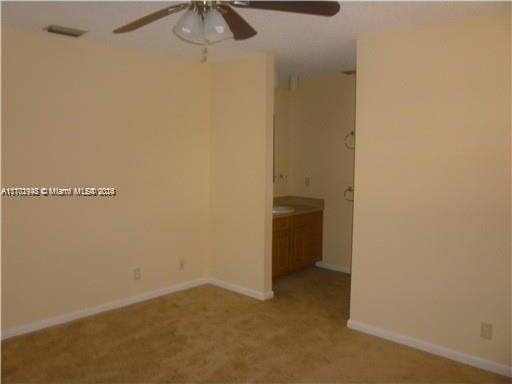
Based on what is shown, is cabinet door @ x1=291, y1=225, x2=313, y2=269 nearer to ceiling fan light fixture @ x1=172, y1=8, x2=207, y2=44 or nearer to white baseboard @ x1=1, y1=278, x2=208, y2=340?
white baseboard @ x1=1, y1=278, x2=208, y2=340

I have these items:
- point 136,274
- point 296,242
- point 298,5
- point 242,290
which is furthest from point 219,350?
point 298,5

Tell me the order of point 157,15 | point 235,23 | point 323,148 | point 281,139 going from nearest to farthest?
point 157,15 → point 235,23 → point 323,148 → point 281,139

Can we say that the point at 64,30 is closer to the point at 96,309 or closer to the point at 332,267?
the point at 96,309

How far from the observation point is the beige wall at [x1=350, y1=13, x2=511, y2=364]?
2912mm

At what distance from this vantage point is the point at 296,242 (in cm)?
521

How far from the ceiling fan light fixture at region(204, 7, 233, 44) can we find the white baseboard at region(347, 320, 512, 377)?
2701 millimetres

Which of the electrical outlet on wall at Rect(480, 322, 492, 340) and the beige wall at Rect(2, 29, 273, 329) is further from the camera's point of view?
the beige wall at Rect(2, 29, 273, 329)

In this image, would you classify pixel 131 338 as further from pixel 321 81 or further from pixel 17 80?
pixel 321 81

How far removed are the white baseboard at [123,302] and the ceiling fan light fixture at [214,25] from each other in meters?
2.91

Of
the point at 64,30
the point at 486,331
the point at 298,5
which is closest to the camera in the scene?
the point at 298,5

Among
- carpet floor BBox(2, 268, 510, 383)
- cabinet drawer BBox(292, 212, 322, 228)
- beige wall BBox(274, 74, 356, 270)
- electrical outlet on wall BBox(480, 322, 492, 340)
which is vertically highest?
beige wall BBox(274, 74, 356, 270)

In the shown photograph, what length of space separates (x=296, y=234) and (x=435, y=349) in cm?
227

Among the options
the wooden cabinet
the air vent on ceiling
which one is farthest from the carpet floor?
the air vent on ceiling

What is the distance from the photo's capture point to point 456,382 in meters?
2.82
